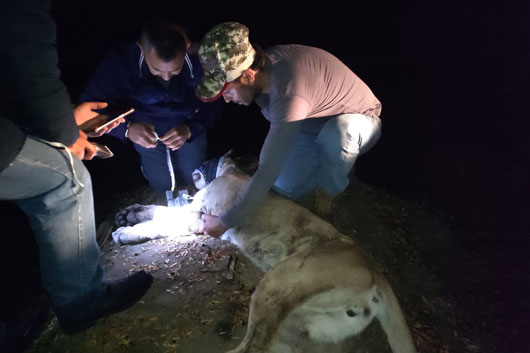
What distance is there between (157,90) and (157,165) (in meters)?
1.25

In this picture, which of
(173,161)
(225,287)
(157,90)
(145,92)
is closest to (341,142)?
(225,287)

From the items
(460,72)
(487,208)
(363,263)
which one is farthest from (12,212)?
(460,72)

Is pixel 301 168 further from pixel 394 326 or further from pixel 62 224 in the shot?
pixel 62 224

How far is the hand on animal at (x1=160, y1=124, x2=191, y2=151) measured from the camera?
13.1 ft

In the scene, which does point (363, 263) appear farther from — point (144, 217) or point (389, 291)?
point (144, 217)

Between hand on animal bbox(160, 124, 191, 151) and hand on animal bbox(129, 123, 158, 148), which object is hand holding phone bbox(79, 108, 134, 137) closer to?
hand on animal bbox(129, 123, 158, 148)

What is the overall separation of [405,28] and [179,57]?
13893 mm

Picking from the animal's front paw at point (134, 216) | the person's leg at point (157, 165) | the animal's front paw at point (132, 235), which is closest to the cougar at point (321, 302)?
the animal's front paw at point (132, 235)

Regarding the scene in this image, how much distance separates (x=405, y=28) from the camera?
14227 mm

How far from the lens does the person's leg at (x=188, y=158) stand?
15.6 feet

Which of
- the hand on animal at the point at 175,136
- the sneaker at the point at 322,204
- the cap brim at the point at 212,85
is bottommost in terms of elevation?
the sneaker at the point at 322,204

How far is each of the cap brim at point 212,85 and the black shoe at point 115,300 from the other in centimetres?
169

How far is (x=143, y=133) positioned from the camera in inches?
151

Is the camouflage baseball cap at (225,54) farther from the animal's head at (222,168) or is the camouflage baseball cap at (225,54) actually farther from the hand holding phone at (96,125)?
the animal's head at (222,168)
